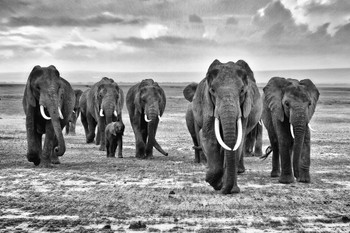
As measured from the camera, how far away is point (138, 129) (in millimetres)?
18328

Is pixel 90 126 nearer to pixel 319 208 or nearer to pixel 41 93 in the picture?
pixel 41 93

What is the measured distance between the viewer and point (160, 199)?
9555 mm

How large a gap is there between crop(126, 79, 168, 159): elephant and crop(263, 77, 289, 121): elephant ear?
5.46 m

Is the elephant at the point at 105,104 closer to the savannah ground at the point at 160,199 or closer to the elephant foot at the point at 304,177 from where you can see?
the savannah ground at the point at 160,199

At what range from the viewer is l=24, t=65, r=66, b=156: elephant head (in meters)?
13.9

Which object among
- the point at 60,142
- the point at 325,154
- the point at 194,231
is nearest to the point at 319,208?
the point at 194,231

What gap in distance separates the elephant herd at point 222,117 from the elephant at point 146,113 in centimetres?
3

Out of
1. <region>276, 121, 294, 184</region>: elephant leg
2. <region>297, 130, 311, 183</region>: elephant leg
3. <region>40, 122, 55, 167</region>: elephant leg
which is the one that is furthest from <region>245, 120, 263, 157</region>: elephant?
<region>40, 122, 55, 167</region>: elephant leg

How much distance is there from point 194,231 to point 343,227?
2182 millimetres

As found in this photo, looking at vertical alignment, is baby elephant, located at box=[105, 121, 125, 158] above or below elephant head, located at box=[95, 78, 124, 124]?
below

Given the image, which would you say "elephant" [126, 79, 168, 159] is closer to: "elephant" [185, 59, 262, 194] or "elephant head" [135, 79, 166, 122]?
"elephant head" [135, 79, 166, 122]

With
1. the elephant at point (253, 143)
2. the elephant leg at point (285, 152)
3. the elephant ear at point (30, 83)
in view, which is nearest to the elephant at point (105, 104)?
the elephant at point (253, 143)

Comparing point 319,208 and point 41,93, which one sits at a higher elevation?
point 41,93

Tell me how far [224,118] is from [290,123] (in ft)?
10.8
